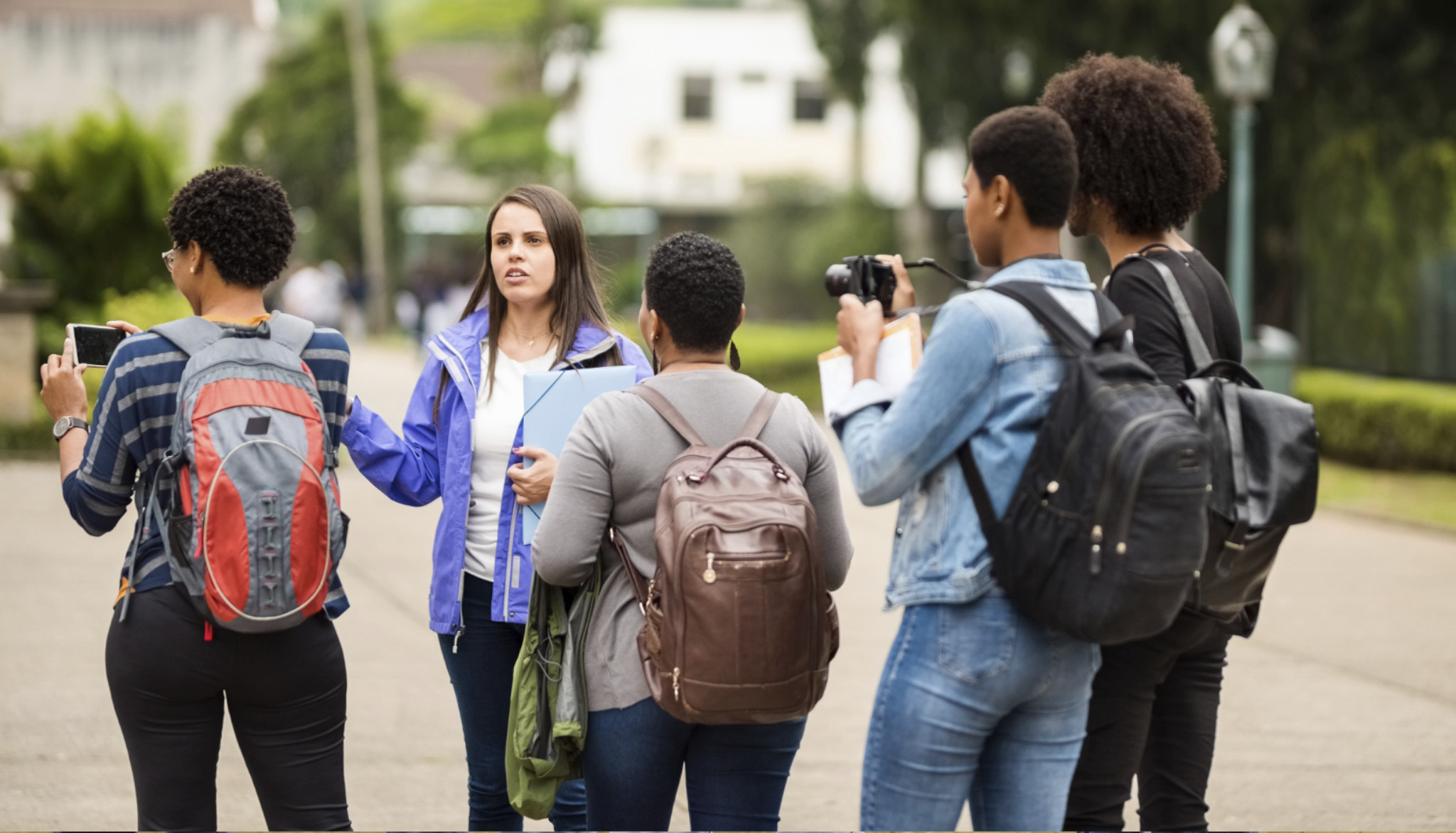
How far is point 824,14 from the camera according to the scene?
26.9 metres

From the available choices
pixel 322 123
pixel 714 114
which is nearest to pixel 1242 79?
pixel 322 123

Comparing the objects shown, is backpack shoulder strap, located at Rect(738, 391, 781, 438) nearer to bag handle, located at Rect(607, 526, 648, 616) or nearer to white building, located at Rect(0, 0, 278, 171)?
bag handle, located at Rect(607, 526, 648, 616)

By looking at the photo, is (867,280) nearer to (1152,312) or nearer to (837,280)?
(837,280)

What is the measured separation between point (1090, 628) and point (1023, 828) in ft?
1.42

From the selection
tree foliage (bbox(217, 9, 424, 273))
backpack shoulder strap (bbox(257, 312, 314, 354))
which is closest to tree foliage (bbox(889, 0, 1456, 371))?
backpack shoulder strap (bbox(257, 312, 314, 354))

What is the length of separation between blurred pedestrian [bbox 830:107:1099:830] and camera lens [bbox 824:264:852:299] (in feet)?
0.18

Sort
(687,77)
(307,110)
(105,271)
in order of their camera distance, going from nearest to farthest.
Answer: (105,271), (307,110), (687,77)

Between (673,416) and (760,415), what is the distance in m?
0.17

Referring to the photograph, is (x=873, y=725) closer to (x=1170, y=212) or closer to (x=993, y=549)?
(x=993, y=549)

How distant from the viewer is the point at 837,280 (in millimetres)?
2908

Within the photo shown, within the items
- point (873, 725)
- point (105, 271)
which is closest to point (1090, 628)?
point (873, 725)

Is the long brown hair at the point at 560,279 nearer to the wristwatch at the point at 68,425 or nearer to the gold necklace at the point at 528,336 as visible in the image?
the gold necklace at the point at 528,336

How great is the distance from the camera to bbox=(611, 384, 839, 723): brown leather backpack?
9.25 feet

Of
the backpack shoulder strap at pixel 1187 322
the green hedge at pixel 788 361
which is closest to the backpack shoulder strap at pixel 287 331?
the backpack shoulder strap at pixel 1187 322
